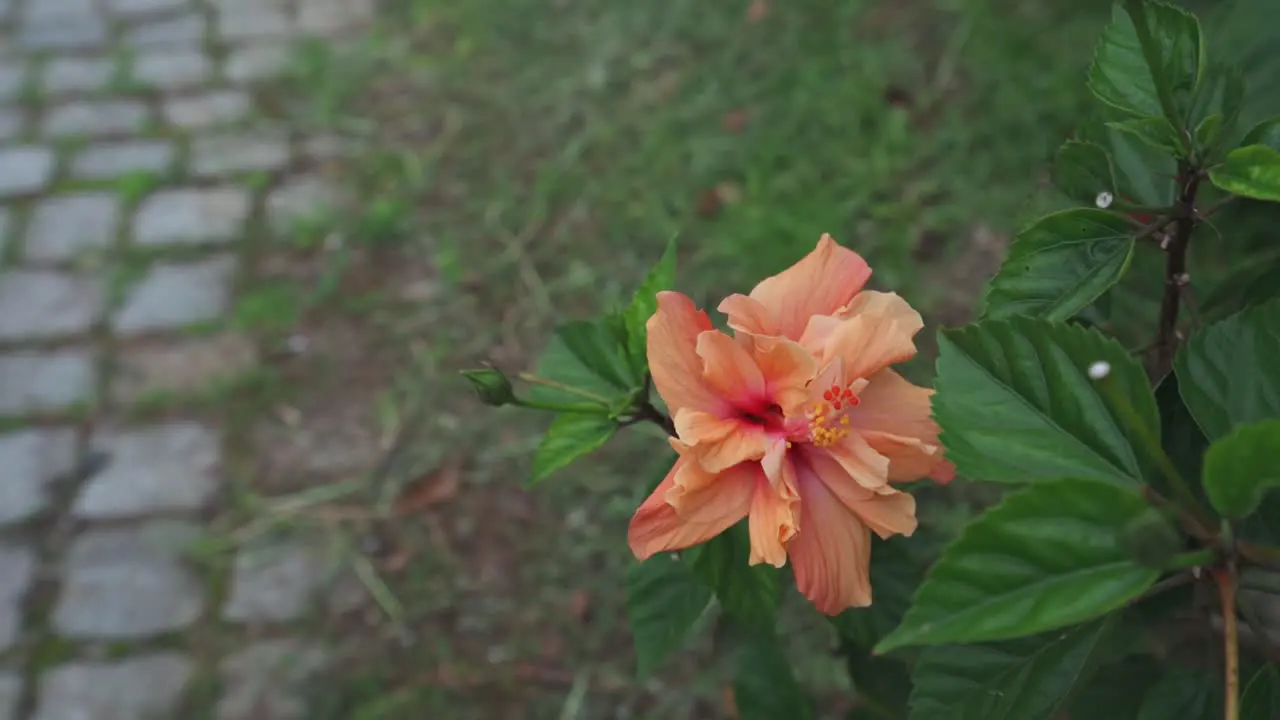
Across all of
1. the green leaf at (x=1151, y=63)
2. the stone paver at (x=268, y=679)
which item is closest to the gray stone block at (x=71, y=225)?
the stone paver at (x=268, y=679)

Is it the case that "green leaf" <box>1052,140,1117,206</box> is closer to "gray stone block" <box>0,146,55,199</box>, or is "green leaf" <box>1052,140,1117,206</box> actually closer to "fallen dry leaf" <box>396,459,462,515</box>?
"fallen dry leaf" <box>396,459,462,515</box>

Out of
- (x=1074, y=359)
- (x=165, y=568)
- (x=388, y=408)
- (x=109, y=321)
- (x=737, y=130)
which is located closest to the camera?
(x=1074, y=359)

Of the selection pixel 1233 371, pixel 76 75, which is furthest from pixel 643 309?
pixel 76 75

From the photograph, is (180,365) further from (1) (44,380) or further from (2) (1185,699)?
(2) (1185,699)

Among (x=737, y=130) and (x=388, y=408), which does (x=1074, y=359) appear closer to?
(x=388, y=408)

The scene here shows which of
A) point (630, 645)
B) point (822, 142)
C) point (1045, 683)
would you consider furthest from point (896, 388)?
point (822, 142)

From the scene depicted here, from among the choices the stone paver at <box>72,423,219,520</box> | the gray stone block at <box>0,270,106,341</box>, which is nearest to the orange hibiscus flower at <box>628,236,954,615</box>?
the stone paver at <box>72,423,219,520</box>
